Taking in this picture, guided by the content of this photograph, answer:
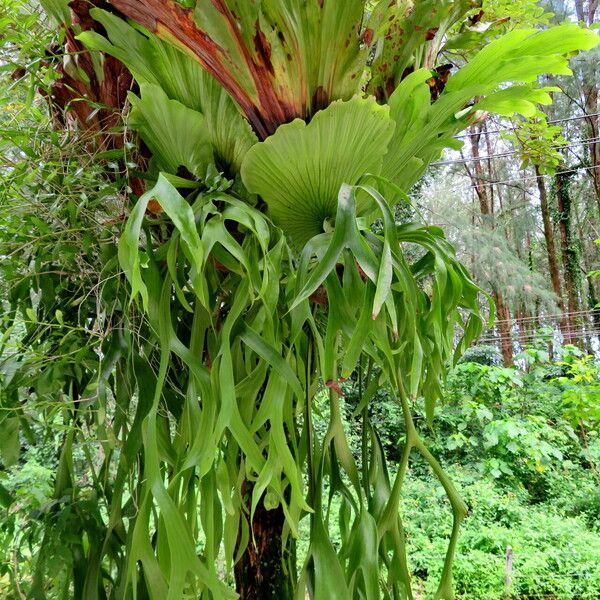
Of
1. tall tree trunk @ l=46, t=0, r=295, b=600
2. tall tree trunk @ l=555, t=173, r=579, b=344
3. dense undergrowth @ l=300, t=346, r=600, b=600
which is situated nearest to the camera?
tall tree trunk @ l=46, t=0, r=295, b=600

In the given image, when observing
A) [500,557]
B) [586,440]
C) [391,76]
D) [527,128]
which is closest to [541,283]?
[586,440]

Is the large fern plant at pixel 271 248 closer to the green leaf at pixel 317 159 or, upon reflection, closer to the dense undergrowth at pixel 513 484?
the green leaf at pixel 317 159

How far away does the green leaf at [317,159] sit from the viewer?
0.49 m

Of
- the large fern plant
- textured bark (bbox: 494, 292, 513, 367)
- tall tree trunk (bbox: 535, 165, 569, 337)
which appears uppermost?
tall tree trunk (bbox: 535, 165, 569, 337)

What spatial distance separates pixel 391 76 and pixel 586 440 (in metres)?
3.62

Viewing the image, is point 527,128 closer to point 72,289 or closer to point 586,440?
point 72,289

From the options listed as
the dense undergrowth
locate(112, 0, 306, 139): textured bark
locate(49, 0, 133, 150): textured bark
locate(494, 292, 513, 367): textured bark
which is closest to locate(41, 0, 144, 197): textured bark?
locate(49, 0, 133, 150): textured bark

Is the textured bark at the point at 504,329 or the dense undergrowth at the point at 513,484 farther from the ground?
the textured bark at the point at 504,329

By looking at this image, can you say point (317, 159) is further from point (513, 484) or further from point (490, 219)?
point (490, 219)

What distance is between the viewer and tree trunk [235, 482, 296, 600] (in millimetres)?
657

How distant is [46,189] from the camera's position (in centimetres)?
59

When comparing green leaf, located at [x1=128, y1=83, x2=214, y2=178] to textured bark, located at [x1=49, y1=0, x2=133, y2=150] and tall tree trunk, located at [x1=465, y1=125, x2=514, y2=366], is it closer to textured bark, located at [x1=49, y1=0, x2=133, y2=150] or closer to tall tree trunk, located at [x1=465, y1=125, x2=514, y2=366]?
textured bark, located at [x1=49, y1=0, x2=133, y2=150]

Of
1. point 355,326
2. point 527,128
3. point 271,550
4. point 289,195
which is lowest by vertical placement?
point 271,550

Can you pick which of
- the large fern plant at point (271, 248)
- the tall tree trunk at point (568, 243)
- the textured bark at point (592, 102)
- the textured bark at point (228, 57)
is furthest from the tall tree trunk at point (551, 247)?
the textured bark at point (228, 57)
